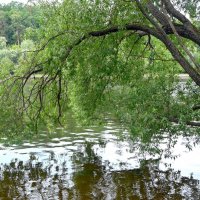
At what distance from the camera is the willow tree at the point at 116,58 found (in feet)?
42.9

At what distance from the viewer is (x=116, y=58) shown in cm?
1515

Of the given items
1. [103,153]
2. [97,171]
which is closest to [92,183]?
[97,171]

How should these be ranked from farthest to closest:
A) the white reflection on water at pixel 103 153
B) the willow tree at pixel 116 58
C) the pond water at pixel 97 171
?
the white reflection on water at pixel 103 153 < the pond water at pixel 97 171 < the willow tree at pixel 116 58

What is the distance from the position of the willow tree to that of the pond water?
4.57ft

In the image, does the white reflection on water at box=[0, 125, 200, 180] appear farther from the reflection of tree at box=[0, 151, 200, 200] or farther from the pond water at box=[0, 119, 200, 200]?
the reflection of tree at box=[0, 151, 200, 200]

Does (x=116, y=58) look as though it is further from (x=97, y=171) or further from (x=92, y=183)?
(x=97, y=171)

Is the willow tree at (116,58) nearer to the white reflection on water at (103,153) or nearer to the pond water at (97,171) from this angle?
the pond water at (97,171)

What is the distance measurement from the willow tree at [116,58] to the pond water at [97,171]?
4.57 ft

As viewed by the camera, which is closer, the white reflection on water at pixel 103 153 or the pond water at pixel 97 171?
the pond water at pixel 97 171

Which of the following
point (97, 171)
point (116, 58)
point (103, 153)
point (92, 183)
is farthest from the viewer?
point (103, 153)

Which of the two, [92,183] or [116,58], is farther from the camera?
[92,183]

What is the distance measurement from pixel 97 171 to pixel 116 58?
6645 mm

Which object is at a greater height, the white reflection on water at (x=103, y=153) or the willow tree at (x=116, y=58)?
the willow tree at (x=116, y=58)

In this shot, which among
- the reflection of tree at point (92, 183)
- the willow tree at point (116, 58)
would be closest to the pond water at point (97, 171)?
the reflection of tree at point (92, 183)
